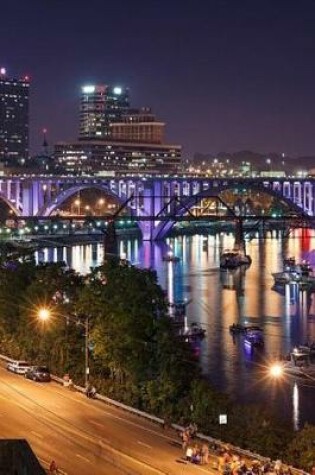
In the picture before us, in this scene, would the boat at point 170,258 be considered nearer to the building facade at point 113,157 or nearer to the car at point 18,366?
the car at point 18,366

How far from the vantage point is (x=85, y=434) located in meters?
13.9

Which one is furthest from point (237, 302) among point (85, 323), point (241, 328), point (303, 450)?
point (303, 450)

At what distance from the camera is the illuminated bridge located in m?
68.8

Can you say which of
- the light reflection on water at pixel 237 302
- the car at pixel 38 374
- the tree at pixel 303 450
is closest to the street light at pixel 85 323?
the car at pixel 38 374

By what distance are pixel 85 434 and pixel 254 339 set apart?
509 inches

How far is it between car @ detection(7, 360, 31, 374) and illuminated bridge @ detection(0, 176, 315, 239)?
45915mm

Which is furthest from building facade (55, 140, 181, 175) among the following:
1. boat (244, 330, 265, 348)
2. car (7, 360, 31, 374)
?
car (7, 360, 31, 374)

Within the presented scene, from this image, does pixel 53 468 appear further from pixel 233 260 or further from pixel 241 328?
pixel 233 260

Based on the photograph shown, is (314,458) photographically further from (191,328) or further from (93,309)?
(191,328)

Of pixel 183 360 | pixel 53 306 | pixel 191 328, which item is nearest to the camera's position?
pixel 183 360

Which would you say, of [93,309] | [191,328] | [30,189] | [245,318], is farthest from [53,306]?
[30,189]

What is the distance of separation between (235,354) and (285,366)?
2.31 m

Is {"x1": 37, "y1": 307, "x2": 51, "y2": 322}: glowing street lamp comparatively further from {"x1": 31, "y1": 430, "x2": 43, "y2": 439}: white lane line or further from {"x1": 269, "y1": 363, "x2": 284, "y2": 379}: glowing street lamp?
{"x1": 31, "y1": 430, "x2": 43, "y2": 439}: white lane line

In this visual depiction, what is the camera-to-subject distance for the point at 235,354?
2497cm
